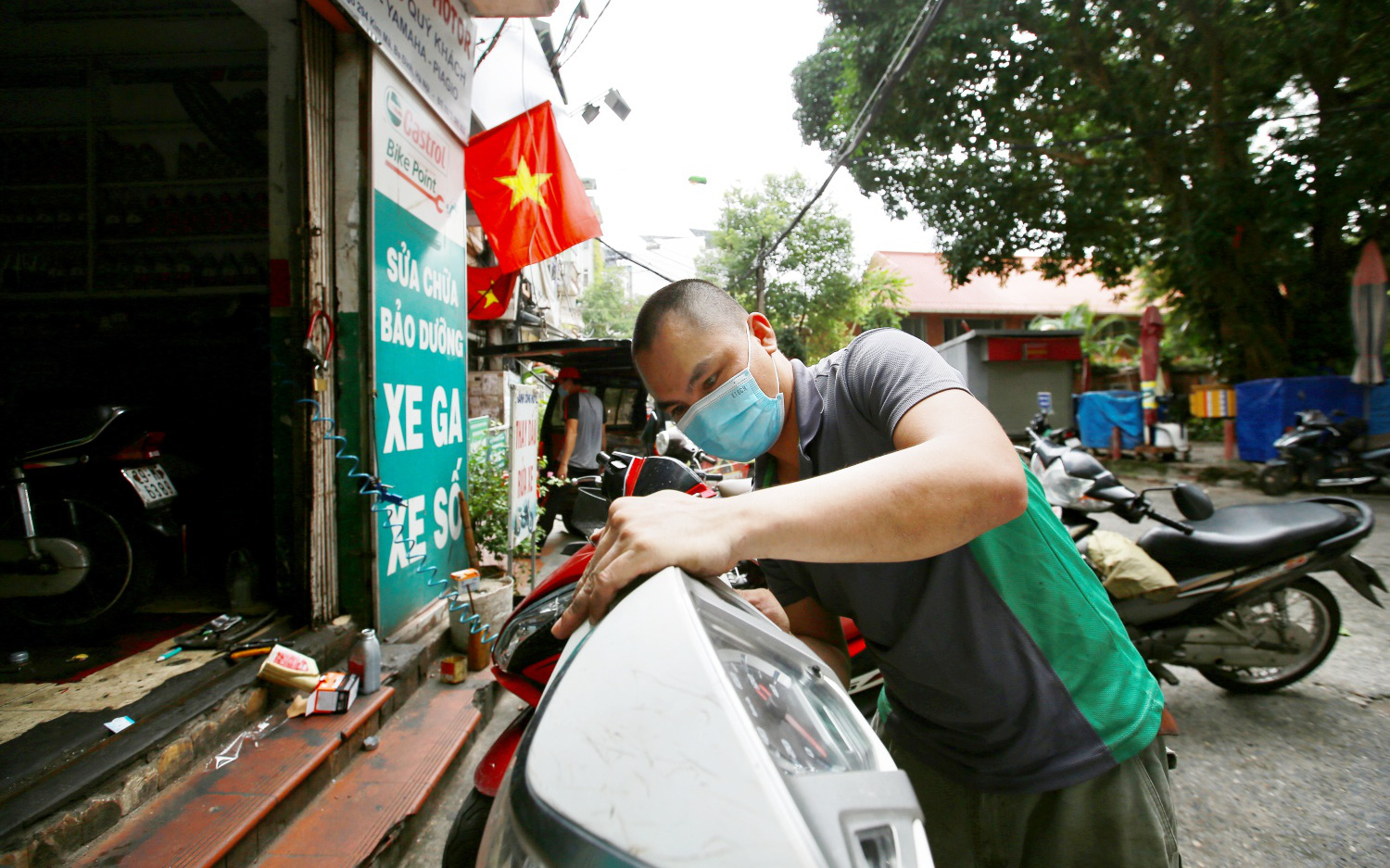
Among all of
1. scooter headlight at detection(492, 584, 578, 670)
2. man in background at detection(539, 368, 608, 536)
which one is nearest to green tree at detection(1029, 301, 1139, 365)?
man in background at detection(539, 368, 608, 536)

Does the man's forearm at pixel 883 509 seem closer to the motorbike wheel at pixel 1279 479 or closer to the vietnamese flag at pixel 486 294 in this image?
the vietnamese flag at pixel 486 294

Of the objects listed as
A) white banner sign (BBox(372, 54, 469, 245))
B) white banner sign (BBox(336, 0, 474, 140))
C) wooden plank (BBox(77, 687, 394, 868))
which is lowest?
wooden plank (BBox(77, 687, 394, 868))

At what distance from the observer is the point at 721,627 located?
0.65m

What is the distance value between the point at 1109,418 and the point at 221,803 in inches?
567

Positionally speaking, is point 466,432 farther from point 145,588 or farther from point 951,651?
point 951,651

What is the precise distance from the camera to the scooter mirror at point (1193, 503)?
3000 millimetres

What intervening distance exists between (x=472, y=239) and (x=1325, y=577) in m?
7.70

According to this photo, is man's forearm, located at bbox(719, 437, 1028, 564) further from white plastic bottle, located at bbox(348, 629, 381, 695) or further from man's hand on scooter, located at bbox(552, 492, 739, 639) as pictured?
white plastic bottle, located at bbox(348, 629, 381, 695)

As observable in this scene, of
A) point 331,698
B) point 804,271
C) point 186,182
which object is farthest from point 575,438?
point 804,271

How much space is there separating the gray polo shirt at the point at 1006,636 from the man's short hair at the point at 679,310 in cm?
29

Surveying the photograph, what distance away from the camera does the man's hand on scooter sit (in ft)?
2.26

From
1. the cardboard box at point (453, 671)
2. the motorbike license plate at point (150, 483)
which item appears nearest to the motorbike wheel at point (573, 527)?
the cardboard box at point (453, 671)

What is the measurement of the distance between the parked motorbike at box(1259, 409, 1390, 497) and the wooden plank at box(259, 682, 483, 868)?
938cm

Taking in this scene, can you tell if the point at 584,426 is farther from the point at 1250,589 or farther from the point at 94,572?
the point at 1250,589
